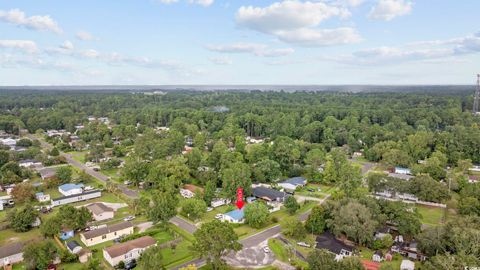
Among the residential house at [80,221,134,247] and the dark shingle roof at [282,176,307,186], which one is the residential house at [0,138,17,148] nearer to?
the residential house at [80,221,134,247]

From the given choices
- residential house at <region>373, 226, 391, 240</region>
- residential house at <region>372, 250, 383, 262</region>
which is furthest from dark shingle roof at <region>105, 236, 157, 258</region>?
residential house at <region>373, 226, 391, 240</region>

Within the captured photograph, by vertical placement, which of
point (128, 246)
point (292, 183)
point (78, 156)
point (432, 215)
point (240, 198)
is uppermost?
point (128, 246)

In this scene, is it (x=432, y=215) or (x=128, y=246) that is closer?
(x=128, y=246)

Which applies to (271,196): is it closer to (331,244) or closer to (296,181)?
(296,181)

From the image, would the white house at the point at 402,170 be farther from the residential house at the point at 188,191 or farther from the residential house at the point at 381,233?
the residential house at the point at 188,191

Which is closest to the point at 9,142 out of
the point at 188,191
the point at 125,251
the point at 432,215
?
the point at 188,191

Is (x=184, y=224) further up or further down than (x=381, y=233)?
further down
